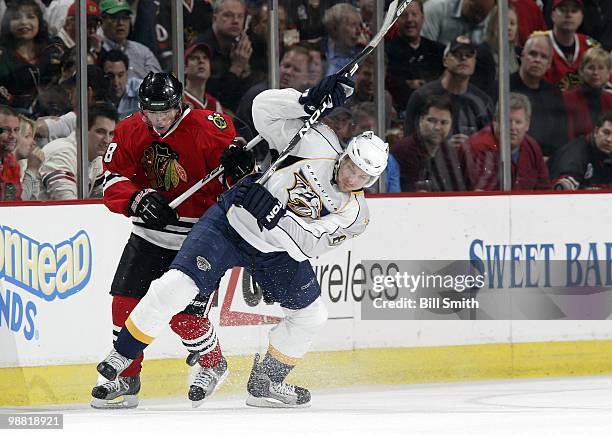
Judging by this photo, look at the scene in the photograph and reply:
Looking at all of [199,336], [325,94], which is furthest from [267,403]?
[325,94]

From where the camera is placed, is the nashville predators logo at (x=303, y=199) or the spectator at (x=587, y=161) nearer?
the nashville predators logo at (x=303, y=199)

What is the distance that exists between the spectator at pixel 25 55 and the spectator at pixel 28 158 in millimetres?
88

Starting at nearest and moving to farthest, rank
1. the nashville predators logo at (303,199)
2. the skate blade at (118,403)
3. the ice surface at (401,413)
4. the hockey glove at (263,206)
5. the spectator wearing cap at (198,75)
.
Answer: the ice surface at (401,413) → the hockey glove at (263,206) → the nashville predators logo at (303,199) → the skate blade at (118,403) → the spectator wearing cap at (198,75)

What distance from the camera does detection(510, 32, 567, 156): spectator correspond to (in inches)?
262

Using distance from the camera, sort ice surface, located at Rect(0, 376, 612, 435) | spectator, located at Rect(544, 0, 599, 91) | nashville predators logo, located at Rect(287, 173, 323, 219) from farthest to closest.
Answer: spectator, located at Rect(544, 0, 599, 91)
nashville predators logo, located at Rect(287, 173, 323, 219)
ice surface, located at Rect(0, 376, 612, 435)

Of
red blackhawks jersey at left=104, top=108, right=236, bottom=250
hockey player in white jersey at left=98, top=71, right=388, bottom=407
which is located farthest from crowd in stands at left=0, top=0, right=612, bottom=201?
hockey player in white jersey at left=98, top=71, right=388, bottom=407

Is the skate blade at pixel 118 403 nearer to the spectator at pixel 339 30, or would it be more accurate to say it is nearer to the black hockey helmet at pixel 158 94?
the black hockey helmet at pixel 158 94

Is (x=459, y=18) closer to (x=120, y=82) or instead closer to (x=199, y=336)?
(x=120, y=82)

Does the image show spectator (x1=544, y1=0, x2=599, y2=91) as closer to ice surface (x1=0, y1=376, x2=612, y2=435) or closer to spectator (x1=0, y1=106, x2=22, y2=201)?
ice surface (x1=0, y1=376, x2=612, y2=435)

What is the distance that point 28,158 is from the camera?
5.95 m

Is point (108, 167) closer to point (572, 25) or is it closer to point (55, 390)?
point (55, 390)

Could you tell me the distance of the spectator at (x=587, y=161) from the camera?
6621mm

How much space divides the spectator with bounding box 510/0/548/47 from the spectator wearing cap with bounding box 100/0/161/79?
180 centimetres

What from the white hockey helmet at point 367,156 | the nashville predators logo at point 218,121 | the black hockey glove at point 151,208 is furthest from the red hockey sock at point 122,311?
the white hockey helmet at point 367,156
